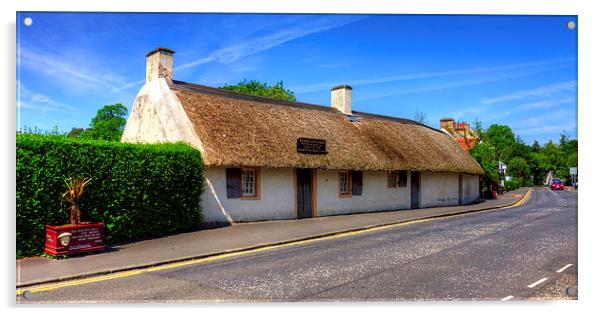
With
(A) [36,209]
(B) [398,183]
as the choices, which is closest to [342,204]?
(B) [398,183]


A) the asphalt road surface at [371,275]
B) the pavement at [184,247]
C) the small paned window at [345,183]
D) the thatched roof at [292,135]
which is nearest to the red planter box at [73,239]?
the pavement at [184,247]

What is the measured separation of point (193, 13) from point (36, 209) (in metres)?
5.17

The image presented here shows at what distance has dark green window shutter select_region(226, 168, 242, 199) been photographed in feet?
44.7

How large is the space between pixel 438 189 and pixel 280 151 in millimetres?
11276

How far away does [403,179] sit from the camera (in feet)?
66.9

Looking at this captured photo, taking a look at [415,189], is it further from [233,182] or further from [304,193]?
[233,182]

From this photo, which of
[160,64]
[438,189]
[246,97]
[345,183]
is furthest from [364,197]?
[160,64]

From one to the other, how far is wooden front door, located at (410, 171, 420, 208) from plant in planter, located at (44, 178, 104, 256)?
1541cm

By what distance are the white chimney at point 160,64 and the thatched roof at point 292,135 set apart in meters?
0.54

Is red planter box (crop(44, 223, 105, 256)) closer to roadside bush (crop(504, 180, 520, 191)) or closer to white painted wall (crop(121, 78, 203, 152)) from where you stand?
white painted wall (crop(121, 78, 203, 152))

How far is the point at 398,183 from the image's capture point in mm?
20125

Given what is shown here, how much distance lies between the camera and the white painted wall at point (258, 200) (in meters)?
13.1

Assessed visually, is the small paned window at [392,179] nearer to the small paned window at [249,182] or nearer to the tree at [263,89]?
the small paned window at [249,182]
